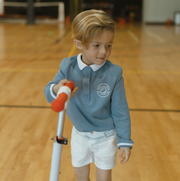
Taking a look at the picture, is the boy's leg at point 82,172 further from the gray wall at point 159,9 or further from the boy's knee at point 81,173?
the gray wall at point 159,9

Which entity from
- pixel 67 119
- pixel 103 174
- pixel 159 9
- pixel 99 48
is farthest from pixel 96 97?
pixel 159 9

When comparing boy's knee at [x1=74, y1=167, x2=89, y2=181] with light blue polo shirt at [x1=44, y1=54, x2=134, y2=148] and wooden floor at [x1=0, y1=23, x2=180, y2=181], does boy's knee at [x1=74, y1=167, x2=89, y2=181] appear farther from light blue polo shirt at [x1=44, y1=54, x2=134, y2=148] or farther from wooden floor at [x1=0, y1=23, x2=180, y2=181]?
wooden floor at [x1=0, y1=23, x2=180, y2=181]

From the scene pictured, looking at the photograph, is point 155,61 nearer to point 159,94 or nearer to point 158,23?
point 159,94

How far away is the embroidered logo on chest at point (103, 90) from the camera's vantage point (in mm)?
1099

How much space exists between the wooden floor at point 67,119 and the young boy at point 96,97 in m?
0.55

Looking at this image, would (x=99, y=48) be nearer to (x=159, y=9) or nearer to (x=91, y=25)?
(x=91, y=25)

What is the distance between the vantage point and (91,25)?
0.97m

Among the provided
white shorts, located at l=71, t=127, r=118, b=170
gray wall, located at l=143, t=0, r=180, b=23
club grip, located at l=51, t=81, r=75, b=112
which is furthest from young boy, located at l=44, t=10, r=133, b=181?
gray wall, located at l=143, t=0, r=180, b=23

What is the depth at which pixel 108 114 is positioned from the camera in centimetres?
117

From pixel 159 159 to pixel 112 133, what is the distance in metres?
0.82

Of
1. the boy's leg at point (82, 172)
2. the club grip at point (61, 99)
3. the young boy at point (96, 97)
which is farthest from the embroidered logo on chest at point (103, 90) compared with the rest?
the boy's leg at point (82, 172)

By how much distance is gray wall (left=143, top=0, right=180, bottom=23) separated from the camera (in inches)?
515

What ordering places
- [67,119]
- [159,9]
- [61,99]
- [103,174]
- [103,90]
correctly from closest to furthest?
[61,99] < [103,90] < [103,174] < [67,119] < [159,9]

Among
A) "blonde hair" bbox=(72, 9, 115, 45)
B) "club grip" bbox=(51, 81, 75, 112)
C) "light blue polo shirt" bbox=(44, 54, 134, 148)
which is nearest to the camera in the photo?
"club grip" bbox=(51, 81, 75, 112)
